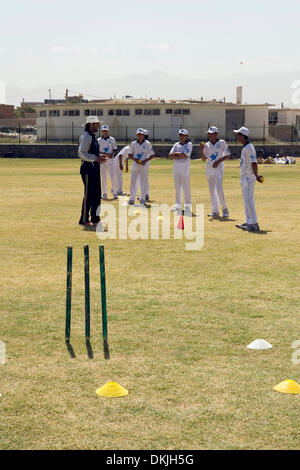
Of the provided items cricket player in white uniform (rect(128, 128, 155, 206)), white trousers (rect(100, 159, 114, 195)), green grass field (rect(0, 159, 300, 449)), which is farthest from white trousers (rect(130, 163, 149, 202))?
green grass field (rect(0, 159, 300, 449))

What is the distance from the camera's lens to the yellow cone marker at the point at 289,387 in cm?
633

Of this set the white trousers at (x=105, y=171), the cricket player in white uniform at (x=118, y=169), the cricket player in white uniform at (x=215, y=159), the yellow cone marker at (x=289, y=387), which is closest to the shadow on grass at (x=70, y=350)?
the yellow cone marker at (x=289, y=387)

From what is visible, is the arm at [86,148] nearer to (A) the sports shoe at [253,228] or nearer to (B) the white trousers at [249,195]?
(B) the white trousers at [249,195]

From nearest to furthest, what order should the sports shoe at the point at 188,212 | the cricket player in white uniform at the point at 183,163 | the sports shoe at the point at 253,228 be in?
the sports shoe at the point at 253,228
the sports shoe at the point at 188,212
the cricket player in white uniform at the point at 183,163

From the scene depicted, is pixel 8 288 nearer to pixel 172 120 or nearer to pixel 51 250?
pixel 51 250

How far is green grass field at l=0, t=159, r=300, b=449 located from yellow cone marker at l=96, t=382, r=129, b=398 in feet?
0.21

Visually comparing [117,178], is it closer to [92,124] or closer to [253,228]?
[92,124]

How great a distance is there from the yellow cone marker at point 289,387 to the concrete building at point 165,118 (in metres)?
59.6

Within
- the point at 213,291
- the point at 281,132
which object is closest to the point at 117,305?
the point at 213,291

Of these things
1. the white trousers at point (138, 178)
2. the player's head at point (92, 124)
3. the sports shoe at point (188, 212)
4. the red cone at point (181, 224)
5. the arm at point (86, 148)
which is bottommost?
the sports shoe at point (188, 212)

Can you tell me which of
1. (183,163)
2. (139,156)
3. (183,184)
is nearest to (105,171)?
(139,156)

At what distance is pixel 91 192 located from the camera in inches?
646

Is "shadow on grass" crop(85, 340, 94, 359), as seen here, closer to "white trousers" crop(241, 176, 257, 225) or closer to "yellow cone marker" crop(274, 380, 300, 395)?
"yellow cone marker" crop(274, 380, 300, 395)

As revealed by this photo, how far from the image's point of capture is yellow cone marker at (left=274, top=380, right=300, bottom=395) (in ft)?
20.8
